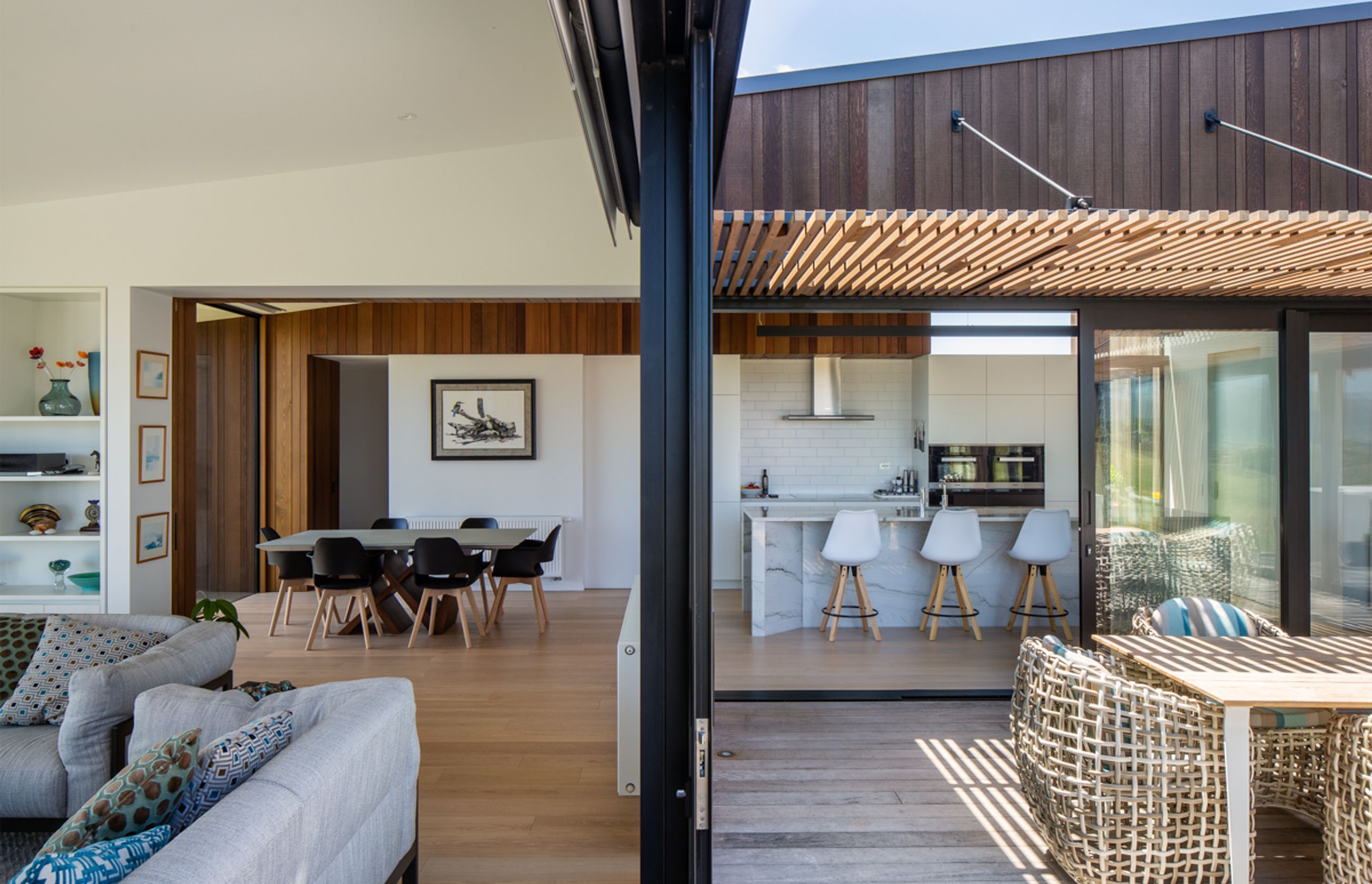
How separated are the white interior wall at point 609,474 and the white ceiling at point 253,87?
3438 millimetres

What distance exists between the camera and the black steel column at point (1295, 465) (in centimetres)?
436

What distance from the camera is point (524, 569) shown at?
605 cm

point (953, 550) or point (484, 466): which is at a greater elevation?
point (484, 466)

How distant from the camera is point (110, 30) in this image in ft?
9.76

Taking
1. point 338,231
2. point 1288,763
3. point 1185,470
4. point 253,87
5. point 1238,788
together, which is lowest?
point 1288,763

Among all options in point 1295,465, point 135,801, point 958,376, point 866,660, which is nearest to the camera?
point 135,801

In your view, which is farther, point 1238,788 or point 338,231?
point 338,231

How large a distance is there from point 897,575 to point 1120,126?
3.58 m

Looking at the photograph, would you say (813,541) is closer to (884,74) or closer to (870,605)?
(870,605)

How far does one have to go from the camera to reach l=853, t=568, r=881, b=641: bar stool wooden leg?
5.52 m

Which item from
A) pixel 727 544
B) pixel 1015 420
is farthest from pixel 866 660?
pixel 1015 420

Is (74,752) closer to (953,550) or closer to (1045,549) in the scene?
(953,550)

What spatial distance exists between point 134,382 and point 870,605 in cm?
514

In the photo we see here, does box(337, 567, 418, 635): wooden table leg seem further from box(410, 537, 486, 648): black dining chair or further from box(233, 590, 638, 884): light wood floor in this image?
box(410, 537, 486, 648): black dining chair
